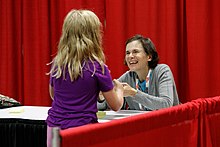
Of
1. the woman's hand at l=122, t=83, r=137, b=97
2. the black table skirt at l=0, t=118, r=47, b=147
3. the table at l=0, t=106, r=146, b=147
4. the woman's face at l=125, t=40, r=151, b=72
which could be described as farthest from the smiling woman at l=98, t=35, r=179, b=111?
the black table skirt at l=0, t=118, r=47, b=147

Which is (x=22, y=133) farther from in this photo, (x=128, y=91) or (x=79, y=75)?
(x=79, y=75)

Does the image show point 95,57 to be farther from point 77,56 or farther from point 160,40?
point 160,40

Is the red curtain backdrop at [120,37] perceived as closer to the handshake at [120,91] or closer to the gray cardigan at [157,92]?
the gray cardigan at [157,92]

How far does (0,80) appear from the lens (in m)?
4.76

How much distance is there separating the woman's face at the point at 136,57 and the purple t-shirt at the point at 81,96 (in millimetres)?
1072

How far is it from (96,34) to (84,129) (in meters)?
0.90

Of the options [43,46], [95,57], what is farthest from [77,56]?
[43,46]

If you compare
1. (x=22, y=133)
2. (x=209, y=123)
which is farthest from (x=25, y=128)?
(x=209, y=123)

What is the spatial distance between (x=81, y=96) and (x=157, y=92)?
3.56 ft

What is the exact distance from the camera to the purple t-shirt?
1.74m

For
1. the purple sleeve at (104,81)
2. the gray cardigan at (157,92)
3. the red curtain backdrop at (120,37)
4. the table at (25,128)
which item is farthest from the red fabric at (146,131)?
the red curtain backdrop at (120,37)

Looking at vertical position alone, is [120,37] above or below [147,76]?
above

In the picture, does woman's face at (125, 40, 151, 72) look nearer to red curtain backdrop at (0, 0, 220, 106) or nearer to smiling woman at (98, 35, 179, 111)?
smiling woman at (98, 35, 179, 111)

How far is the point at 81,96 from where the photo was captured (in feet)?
5.74
